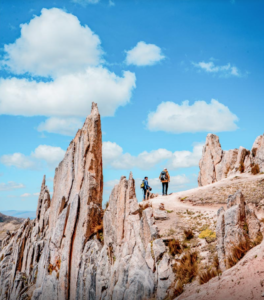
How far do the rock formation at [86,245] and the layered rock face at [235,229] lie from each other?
3614 millimetres

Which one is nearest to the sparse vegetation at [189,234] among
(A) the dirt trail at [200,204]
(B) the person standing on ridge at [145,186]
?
(A) the dirt trail at [200,204]

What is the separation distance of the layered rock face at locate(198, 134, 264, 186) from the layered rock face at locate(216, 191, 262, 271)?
16.8 m

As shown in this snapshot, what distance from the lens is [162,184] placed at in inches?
1379

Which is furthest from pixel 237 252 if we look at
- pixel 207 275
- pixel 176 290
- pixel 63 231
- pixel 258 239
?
pixel 63 231

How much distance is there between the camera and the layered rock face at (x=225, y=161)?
113ft

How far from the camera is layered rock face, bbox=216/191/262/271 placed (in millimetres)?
15773

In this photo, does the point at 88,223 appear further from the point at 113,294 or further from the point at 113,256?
the point at 113,294

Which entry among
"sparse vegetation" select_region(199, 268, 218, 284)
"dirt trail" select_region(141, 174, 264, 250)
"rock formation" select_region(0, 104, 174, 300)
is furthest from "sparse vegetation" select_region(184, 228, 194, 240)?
"sparse vegetation" select_region(199, 268, 218, 284)

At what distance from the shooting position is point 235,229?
16.0 metres

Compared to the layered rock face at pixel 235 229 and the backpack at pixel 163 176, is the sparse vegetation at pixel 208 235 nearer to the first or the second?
the layered rock face at pixel 235 229

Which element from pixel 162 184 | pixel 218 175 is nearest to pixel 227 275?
pixel 162 184

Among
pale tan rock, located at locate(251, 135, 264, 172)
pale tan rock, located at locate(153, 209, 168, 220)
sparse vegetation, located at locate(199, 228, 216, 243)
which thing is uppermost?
pale tan rock, located at locate(251, 135, 264, 172)

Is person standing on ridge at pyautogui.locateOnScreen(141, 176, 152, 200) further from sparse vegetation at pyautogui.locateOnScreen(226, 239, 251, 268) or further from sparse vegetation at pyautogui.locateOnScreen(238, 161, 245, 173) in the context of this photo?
sparse vegetation at pyautogui.locateOnScreen(226, 239, 251, 268)

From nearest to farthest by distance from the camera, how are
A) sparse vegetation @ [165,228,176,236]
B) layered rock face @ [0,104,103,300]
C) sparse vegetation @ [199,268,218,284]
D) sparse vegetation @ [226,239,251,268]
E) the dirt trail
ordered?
sparse vegetation @ [226,239,251,268] → sparse vegetation @ [199,268,218,284] → sparse vegetation @ [165,228,176,236] → the dirt trail → layered rock face @ [0,104,103,300]
